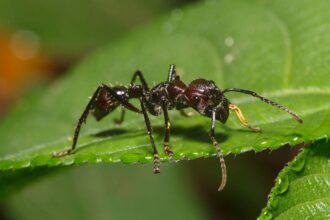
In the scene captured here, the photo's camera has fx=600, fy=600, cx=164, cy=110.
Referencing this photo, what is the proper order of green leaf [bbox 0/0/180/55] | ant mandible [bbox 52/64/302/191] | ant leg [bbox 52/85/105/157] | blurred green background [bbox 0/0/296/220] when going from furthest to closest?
green leaf [bbox 0/0/180/55], blurred green background [bbox 0/0/296/220], ant leg [bbox 52/85/105/157], ant mandible [bbox 52/64/302/191]

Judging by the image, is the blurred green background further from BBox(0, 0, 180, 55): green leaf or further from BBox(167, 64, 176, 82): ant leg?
A: BBox(167, 64, 176, 82): ant leg

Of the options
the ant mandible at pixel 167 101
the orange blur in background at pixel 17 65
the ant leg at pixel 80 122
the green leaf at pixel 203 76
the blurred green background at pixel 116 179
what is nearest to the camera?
the green leaf at pixel 203 76

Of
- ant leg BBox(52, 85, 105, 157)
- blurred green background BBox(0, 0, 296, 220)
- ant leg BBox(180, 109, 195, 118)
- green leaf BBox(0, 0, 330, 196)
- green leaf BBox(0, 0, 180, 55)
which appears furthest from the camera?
green leaf BBox(0, 0, 180, 55)

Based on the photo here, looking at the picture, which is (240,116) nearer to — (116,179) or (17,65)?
(116,179)

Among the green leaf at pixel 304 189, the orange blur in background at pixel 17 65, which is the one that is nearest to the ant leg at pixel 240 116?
the green leaf at pixel 304 189

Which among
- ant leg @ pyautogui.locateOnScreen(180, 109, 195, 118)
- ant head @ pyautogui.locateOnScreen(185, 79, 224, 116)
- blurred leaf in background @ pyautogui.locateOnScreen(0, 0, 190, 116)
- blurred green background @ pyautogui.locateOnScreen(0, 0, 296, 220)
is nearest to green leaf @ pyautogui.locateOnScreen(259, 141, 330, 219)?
ant head @ pyautogui.locateOnScreen(185, 79, 224, 116)

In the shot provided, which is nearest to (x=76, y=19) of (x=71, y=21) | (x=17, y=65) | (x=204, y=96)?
(x=71, y=21)

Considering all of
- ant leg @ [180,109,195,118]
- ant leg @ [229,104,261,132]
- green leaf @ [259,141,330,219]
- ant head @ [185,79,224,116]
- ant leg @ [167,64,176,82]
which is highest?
ant leg @ [167,64,176,82]

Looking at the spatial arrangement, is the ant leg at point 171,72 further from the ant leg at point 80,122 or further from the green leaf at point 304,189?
the green leaf at point 304,189

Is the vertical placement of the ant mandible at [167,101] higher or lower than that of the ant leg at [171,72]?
lower
